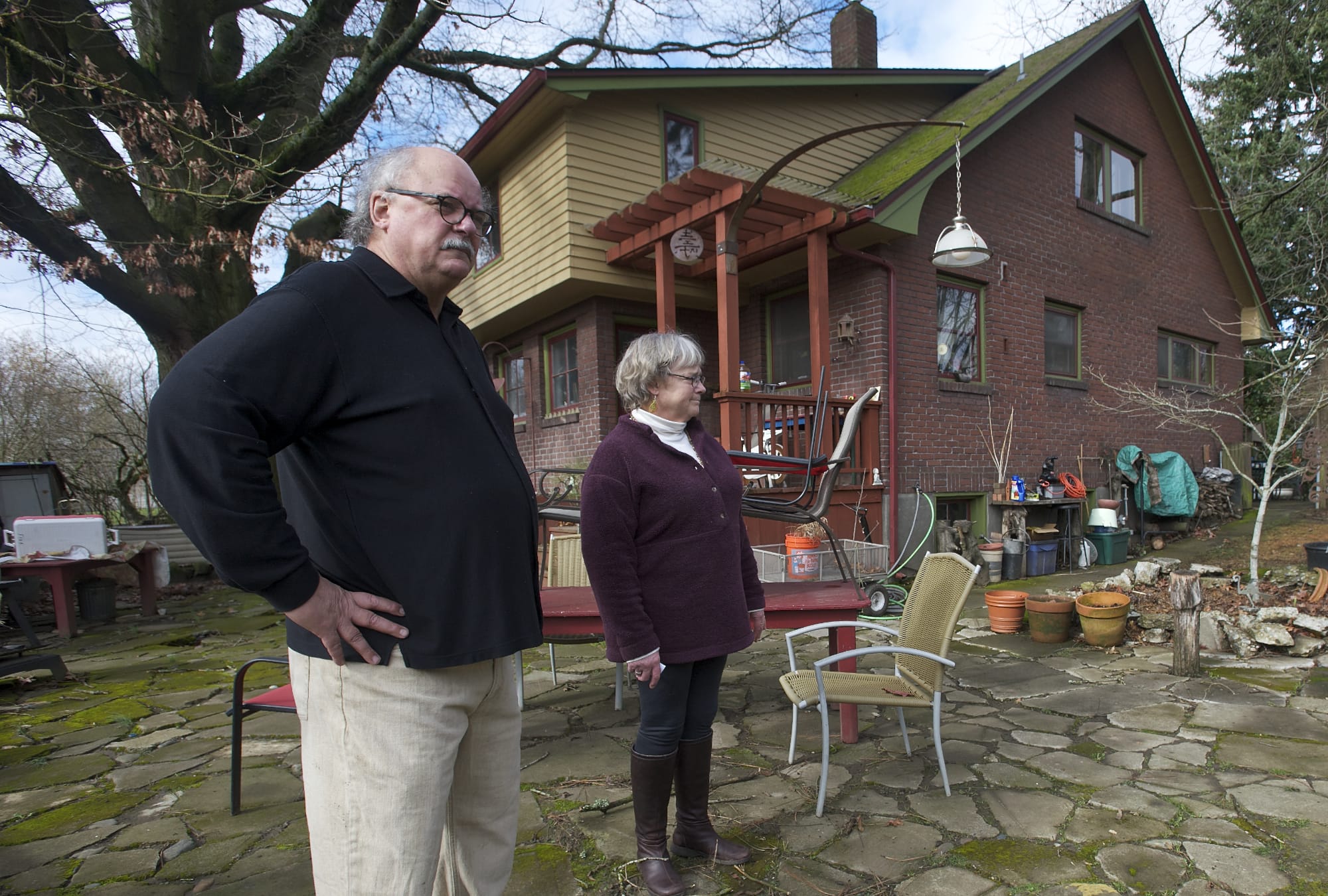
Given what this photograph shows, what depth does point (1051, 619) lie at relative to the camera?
548cm

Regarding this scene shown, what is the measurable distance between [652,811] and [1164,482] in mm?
11376

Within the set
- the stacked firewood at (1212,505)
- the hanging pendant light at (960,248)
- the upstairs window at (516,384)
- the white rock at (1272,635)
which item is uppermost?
the hanging pendant light at (960,248)

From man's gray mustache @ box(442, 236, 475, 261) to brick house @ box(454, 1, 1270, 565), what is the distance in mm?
5406

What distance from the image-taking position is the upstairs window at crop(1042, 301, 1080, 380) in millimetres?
10102

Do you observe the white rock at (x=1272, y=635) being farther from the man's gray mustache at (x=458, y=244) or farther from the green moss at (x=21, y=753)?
the green moss at (x=21, y=753)

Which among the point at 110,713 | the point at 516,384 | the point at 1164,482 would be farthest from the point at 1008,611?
the point at 516,384

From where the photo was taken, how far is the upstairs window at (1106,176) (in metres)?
10.7

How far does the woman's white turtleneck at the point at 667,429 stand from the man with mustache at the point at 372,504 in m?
0.90

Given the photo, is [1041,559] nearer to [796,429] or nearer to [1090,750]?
[796,429]

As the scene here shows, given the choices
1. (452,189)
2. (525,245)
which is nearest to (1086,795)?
(452,189)

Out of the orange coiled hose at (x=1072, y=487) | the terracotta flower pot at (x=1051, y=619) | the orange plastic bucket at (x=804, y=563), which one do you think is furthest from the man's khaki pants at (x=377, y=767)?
the orange coiled hose at (x=1072, y=487)

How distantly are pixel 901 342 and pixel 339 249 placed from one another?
725 cm

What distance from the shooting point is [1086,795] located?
294cm

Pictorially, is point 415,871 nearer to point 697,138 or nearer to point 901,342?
point 901,342
